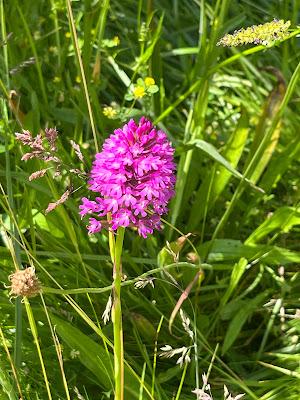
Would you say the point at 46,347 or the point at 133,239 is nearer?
the point at 46,347

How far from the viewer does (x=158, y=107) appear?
1382 millimetres

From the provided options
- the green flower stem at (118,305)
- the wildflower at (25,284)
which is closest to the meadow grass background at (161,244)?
the green flower stem at (118,305)

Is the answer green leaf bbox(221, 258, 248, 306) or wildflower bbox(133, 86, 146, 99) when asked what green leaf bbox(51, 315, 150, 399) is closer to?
green leaf bbox(221, 258, 248, 306)

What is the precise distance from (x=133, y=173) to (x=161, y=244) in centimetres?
64

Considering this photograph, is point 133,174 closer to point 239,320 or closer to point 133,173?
point 133,173

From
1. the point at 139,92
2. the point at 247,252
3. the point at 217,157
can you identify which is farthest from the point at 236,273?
the point at 139,92

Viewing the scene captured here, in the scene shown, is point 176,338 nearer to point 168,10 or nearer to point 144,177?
point 144,177

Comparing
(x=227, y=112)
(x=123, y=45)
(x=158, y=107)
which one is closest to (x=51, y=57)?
(x=123, y=45)

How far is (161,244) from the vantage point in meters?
1.25

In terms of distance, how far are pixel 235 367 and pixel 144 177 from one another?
617 millimetres

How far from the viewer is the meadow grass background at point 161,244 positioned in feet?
3.21

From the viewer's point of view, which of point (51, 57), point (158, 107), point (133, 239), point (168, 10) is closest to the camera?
point (133, 239)

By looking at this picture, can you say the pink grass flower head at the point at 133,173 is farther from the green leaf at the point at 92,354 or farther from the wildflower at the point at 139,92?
the wildflower at the point at 139,92

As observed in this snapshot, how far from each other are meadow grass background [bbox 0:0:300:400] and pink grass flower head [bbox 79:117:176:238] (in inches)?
11.2
